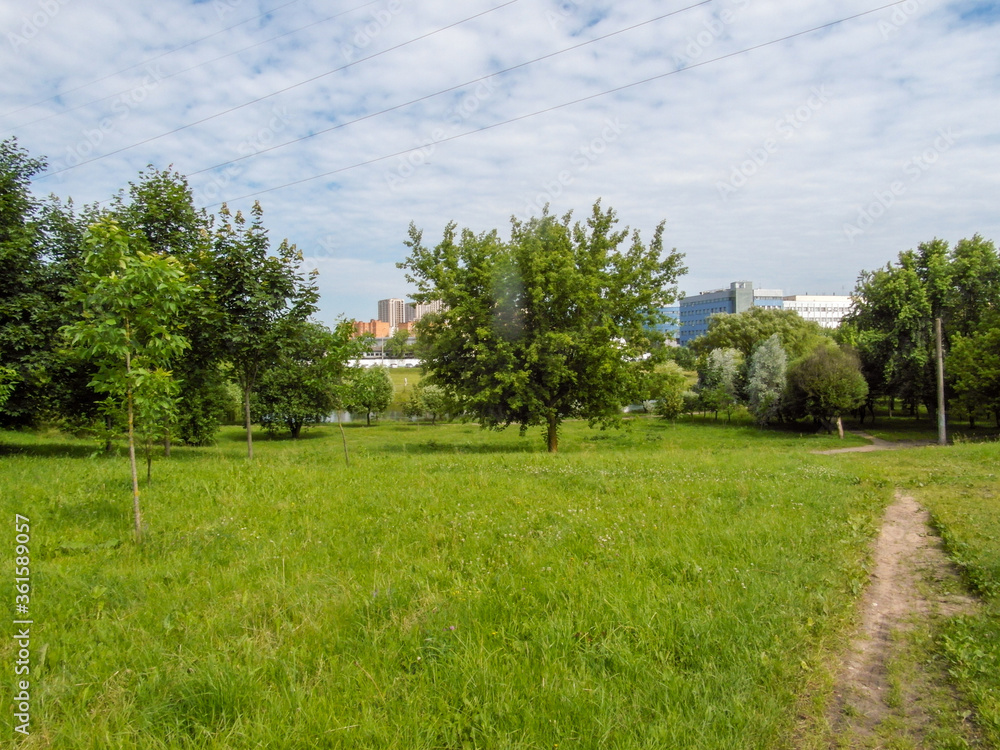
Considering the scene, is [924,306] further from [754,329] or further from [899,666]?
[899,666]

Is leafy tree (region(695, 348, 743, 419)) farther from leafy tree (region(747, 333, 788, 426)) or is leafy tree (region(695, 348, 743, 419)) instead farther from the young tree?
the young tree

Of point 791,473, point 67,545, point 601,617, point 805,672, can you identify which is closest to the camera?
point 805,672

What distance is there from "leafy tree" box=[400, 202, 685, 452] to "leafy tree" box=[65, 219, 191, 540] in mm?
15525

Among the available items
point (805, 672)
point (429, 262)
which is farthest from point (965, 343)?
point (805, 672)

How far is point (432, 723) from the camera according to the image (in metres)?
3.41

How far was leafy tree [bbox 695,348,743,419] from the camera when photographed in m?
49.0

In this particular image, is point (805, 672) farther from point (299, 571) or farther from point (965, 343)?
point (965, 343)

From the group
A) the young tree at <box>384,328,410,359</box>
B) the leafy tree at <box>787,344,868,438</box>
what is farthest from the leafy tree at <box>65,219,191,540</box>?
the leafy tree at <box>787,344,868,438</box>

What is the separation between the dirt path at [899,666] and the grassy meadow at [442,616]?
0.62 feet

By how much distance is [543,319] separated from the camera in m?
24.1

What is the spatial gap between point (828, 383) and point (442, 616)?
1545 inches

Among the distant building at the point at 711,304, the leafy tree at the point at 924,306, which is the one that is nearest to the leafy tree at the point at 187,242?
the leafy tree at the point at 924,306

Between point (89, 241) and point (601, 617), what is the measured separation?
708 centimetres

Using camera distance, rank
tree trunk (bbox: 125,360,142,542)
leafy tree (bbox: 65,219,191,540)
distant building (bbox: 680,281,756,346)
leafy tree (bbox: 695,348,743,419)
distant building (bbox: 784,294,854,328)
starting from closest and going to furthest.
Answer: leafy tree (bbox: 65,219,191,540)
tree trunk (bbox: 125,360,142,542)
leafy tree (bbox: 695,348,743,419)
distant building (bbox: 680,281,756,346)
distant building (bbox: 784,294,854,328)
